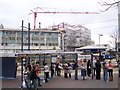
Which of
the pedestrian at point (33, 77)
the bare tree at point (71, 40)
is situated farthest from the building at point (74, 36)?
the pedestrian at point (33, 77)

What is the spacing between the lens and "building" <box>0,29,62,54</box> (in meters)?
121

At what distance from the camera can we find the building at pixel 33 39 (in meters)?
121

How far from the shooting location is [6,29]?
125375 millimetres

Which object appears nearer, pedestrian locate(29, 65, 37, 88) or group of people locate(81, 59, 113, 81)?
pedestrian locate(29, 65, 37, 88)

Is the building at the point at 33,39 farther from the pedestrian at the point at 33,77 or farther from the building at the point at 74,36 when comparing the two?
the pedestrian at the point at 33,77

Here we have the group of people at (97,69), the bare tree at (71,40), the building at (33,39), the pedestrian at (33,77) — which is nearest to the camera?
the pedestrian at (33,77)

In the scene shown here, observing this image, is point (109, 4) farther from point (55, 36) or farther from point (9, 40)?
point (55, 36)

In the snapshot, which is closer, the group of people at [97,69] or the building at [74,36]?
the group of people at [97,69]

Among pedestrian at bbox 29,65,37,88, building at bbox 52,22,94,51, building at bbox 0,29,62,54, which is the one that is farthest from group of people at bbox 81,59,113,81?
building at bbox 52,22,94,51

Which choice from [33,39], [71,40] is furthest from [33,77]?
[71,40]

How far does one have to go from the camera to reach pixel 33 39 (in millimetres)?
128625

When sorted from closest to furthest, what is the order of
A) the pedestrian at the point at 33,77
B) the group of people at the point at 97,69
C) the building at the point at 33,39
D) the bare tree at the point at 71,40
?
the pedestrian at the point at 33,77 < the group of people at the point at 97,69 < the building at the point at 33,39 < the bare tree at the point at 71,40

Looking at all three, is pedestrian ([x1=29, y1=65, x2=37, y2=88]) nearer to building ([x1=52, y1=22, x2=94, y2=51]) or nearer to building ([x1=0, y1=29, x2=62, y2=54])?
building ([x1=0, y1=29, x2=62, y2=54])

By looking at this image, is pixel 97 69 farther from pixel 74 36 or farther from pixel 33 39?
pixel 74 36
